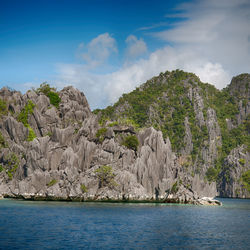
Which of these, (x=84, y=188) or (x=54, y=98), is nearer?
(x=84, y=188)

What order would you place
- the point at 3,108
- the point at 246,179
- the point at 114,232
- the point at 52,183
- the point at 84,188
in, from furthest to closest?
the point at 246,179
the point at 3,108
the point at 52,183
the point at 84,188
the point at 114,232

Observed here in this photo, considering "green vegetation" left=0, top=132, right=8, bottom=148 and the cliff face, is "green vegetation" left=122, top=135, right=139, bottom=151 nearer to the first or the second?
the cliff face

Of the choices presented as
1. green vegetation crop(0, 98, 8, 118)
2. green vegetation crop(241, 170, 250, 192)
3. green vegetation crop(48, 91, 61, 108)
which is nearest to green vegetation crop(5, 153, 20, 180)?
green vegetation crop(0, 98, 8, 118)

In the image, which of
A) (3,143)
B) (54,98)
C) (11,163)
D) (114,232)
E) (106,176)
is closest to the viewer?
(114,232)

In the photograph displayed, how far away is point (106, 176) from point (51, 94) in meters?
47.7

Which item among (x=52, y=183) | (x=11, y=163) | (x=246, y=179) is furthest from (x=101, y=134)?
(x=246, y=179)

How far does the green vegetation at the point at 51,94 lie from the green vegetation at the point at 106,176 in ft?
135

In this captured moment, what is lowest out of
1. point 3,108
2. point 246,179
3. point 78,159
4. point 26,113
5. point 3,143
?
point 246,179

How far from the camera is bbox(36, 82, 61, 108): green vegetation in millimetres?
128750

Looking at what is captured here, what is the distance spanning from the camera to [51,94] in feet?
427

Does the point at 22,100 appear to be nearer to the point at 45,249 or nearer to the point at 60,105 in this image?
the point at 60,105

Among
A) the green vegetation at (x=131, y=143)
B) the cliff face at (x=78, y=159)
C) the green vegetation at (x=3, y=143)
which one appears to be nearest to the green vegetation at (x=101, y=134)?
the cliff face at (x=78, y=159)

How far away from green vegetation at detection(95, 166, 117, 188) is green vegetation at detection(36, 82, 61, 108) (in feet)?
135

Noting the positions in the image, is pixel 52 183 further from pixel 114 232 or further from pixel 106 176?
pixel 114 232
